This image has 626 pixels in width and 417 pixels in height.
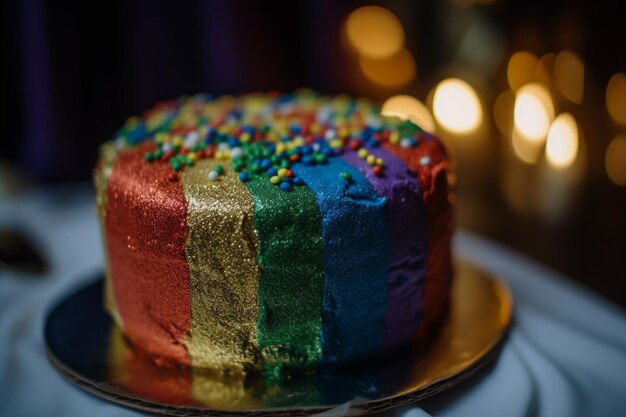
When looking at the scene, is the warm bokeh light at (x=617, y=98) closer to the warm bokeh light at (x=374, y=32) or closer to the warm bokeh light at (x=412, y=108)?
the warm bokeh light at (x=412, y=108)

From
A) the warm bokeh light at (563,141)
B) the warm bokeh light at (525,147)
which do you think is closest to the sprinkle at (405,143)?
the warm bokeh light at (563,141)

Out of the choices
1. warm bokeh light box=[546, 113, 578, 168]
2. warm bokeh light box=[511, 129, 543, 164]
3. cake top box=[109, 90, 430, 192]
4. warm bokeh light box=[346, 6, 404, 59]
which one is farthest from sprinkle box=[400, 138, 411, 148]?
warm bokeh light box=[346, 6, 404, 59]

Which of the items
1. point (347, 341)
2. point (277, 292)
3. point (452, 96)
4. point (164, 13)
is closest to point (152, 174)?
point (277, 292)

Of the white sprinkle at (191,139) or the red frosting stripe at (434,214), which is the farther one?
the white sprinkle at (191,139)

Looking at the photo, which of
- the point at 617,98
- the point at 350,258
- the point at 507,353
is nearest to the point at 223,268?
the point at 350,258

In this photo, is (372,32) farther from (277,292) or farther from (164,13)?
(277,292)

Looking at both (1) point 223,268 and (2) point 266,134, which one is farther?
(2) point 266,134

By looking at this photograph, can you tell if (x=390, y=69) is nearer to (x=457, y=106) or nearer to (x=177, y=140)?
(x=457, y=106)
